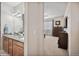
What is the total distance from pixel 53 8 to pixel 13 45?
0.70 m

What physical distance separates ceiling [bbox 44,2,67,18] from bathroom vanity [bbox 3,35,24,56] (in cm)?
47

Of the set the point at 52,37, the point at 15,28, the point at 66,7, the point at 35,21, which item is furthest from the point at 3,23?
the point at 66,7

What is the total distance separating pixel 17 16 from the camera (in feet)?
3.55

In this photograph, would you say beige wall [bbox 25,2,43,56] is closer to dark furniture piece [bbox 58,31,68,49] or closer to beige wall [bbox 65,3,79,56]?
dark furniture piece [bbox 58,31,68,49]

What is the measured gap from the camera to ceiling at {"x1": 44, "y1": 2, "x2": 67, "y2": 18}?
106 cm

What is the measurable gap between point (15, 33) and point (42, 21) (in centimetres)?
38

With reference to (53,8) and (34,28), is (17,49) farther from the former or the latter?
(53,8)

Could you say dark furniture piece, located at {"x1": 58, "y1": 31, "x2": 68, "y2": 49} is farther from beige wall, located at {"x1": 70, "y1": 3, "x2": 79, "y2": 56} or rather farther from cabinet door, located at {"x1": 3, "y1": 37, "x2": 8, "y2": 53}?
cabinet door, located at {"x1": 3, "y1": 37, "x2": 8, "y2": 53}

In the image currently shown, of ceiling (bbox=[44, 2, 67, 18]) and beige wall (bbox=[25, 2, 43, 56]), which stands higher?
ceiling (bbox=[44, 2, 67, 18])

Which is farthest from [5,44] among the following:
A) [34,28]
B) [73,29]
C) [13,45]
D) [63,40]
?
[73,29]

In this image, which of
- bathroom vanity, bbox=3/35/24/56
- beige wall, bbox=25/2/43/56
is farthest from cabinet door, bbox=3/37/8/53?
beige wall, bbox=25/2/43/56

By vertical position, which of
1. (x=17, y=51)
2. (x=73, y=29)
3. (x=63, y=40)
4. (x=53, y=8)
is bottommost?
(x=17, y=51)

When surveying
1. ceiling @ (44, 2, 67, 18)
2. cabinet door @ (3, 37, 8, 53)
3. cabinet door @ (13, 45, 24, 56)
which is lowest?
cabinet door @ (13, 45, 24, 56)

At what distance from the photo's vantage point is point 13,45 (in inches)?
43.2
